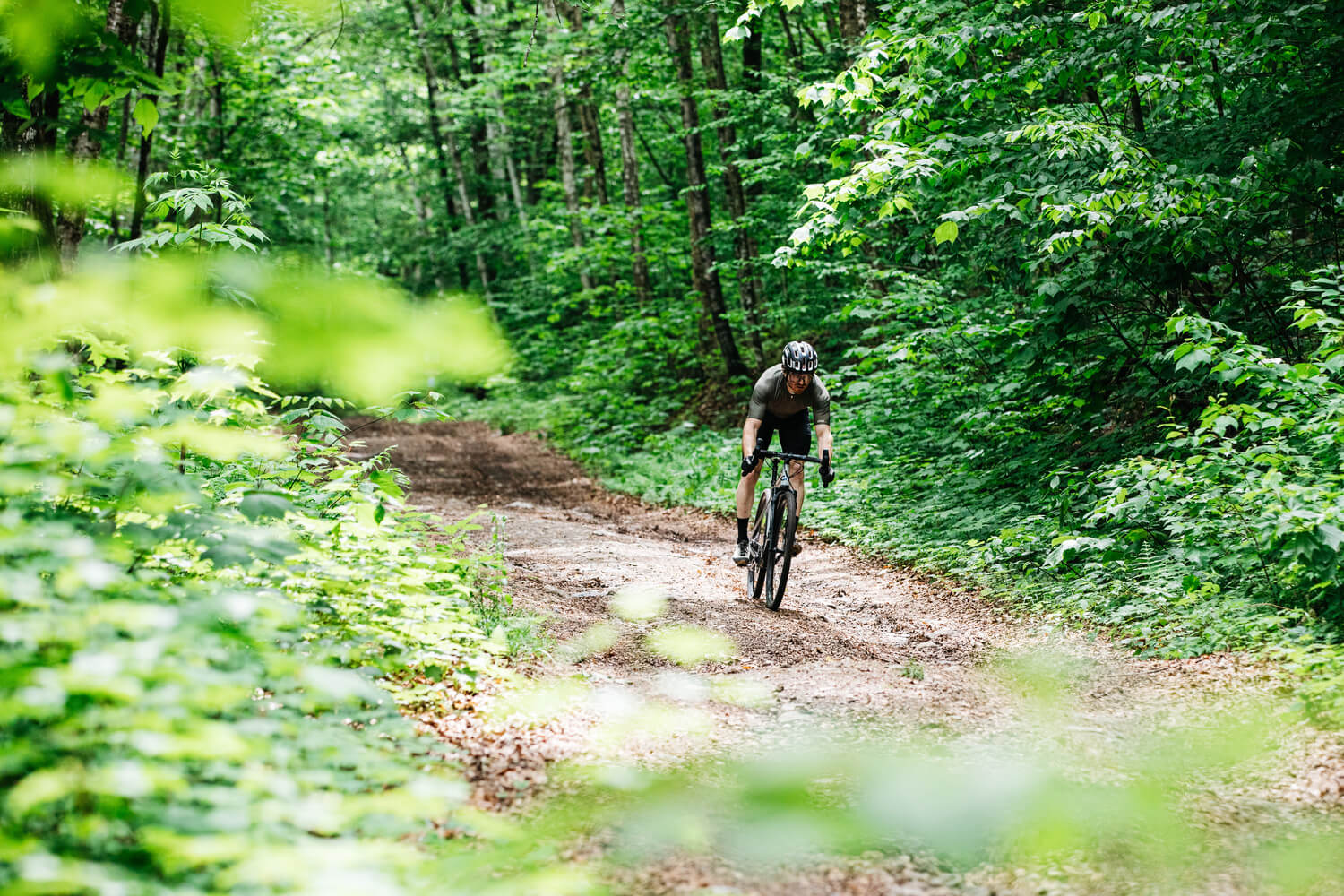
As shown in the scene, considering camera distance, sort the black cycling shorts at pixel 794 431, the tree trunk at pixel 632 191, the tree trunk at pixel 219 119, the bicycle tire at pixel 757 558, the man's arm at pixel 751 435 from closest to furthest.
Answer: the man's arm at pixel 751 435
the bicycle tire at pixel 757 558
the black cycling shorts at pixel 794 431
the tree trunk at pixel 632 191
the tree trunk at pixel 219 119

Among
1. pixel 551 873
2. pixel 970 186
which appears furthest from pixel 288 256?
pixel 970 186

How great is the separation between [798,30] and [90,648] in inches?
967

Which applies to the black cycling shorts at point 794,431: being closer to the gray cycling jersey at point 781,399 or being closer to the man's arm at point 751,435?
the gray cycling jersey at point 781,399

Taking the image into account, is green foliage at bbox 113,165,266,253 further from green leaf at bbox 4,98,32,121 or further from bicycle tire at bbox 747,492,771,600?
bicycle tire at bbox 747,492,771,600

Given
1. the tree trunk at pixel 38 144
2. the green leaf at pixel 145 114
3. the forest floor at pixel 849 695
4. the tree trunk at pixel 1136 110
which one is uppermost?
the tree trunk at pixel 1136 110

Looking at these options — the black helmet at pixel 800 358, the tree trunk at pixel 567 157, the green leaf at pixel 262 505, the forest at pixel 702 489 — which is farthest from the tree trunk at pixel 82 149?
the tree trunk at pixel 567 157

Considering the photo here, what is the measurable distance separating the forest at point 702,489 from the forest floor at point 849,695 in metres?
0.08

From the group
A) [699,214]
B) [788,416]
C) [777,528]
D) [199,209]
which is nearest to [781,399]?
[788,416]

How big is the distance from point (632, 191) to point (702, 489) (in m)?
9.71

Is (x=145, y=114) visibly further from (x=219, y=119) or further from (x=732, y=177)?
(x=219, y=119)

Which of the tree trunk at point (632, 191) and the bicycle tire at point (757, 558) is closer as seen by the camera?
the bicycle tire at point (757, 558)

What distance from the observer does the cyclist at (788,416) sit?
284 inches

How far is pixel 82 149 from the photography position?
8.18 metres

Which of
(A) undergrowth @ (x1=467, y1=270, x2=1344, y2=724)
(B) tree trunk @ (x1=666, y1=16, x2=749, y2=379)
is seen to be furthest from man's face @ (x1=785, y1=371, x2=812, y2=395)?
(B) tree trunk @ (x1=666, y1=16, x2=749, y2=379)
